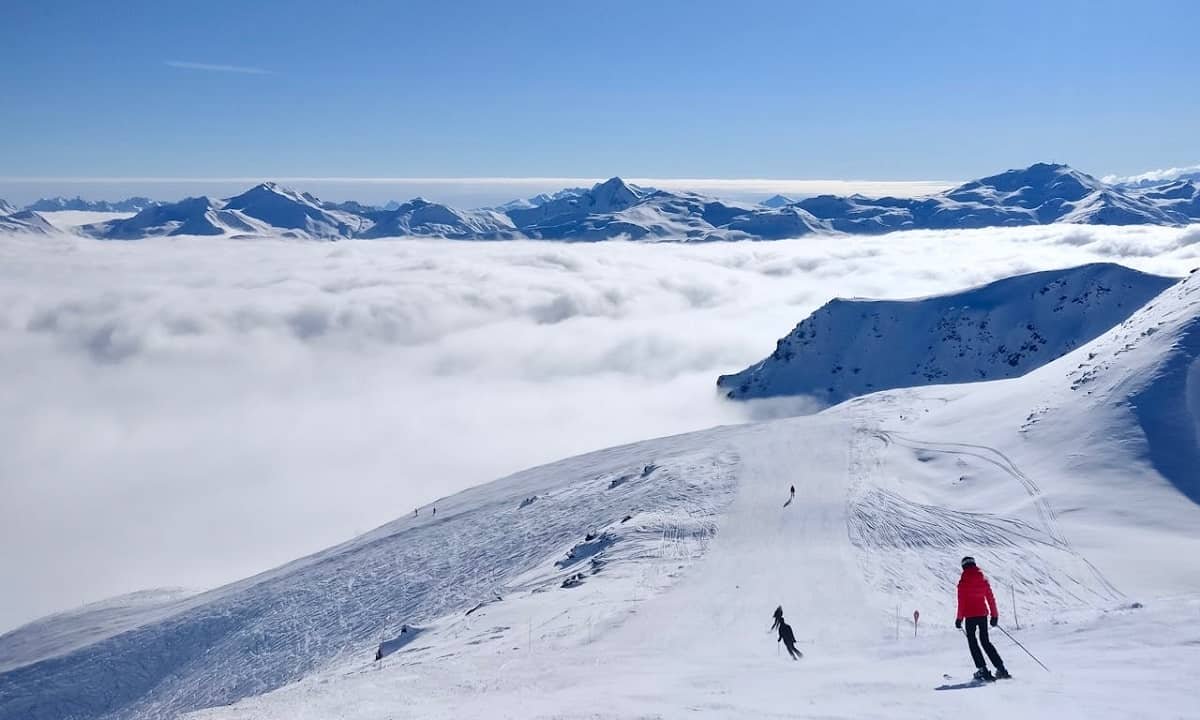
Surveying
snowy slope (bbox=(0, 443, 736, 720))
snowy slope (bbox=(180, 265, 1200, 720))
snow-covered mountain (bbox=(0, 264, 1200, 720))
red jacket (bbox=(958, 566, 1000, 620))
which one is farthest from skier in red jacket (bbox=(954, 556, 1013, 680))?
snowy slope (bbox=(0, 443, 736, 720))

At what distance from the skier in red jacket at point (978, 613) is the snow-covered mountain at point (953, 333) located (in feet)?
415

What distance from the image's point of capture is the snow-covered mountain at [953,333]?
126812 millimetres

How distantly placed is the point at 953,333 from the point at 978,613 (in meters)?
136

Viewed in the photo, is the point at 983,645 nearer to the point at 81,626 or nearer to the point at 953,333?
the point at 81,626

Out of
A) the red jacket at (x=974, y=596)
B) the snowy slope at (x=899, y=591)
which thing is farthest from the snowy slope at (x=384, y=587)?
the red jacket at (x=974, y=596)

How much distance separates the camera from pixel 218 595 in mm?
55250

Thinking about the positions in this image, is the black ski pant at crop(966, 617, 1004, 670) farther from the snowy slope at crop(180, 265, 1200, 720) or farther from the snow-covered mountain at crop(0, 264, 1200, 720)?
the snowy slope at crop(180, 265, 1200, 720)

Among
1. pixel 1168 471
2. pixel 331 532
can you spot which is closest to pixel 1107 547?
pixel 1168 471

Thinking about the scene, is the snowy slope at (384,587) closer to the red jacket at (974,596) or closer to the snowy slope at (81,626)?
the snowy slope at (81,626)

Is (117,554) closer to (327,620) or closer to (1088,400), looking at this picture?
(327,620)

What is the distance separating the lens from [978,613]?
44.6 ft

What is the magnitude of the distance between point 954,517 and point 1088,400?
16.2m

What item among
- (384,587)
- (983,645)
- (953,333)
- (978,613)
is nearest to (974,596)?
(978,613)

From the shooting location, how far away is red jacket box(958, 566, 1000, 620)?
13609 mm
